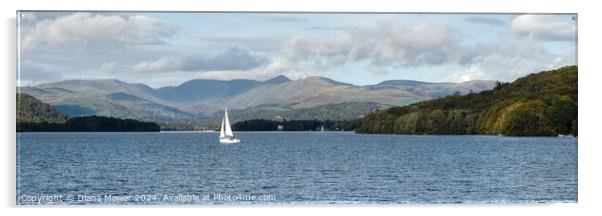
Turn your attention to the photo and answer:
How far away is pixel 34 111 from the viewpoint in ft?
79.6

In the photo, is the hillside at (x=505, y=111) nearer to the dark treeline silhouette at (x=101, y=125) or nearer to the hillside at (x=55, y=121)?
the dark treeline silhouette at (x=101, y=125)

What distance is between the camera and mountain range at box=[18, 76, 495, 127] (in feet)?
89.5

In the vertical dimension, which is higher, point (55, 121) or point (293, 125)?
point (55, 121)

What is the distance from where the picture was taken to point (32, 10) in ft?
74.2

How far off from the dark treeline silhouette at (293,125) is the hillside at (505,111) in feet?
3.02

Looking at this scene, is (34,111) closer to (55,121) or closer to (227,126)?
(55,121)

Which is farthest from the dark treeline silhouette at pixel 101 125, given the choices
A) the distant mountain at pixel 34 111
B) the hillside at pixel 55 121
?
the distant mountain at pixel 34 111

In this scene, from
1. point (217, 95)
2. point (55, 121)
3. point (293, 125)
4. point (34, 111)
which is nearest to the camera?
point (34, 111)

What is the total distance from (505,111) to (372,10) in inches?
1026

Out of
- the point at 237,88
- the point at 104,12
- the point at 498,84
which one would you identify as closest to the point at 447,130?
the point at 498,84

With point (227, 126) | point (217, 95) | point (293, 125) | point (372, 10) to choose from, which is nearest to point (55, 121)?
point (217, 95)

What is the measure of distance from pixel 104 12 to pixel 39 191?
4.47m

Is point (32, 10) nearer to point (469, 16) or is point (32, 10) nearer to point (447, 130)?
point (469, 16)

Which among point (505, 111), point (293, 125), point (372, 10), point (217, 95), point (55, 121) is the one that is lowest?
point (293, 125)
